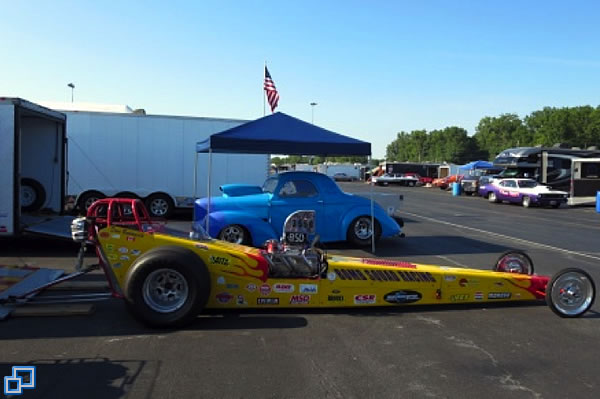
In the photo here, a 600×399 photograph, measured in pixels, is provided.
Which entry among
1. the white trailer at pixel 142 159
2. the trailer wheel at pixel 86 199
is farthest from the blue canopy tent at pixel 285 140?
the trailer wheel at pixel 86 199

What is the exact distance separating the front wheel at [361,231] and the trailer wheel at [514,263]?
405cm

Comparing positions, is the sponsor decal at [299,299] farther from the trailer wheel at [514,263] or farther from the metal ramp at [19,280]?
the metal ramp at [19,280]

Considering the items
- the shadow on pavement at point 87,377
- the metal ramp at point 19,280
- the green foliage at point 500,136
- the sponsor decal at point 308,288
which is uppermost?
the green foliage at point 500,136

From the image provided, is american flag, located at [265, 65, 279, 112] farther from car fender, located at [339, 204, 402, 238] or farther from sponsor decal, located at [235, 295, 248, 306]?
sponsor decal, located at [235, 295, 248, 306]

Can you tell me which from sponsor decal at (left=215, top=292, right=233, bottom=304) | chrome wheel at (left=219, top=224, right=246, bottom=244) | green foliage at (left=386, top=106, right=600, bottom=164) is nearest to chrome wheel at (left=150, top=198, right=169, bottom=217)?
chrome wheel at (left=219, top=224, right=246, bottom=244)

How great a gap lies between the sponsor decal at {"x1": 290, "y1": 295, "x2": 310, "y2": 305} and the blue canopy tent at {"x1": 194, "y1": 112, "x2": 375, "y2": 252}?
12.5ft

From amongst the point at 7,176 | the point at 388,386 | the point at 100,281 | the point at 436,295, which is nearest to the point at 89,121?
the point at 7,176

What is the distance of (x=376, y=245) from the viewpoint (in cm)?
1070

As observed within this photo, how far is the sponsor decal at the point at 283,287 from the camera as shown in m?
5.41

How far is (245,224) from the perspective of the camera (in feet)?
30.8

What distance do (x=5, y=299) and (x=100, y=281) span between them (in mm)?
1466

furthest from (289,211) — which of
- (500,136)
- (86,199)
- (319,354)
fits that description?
(500,136)

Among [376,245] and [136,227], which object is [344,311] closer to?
[136,227]

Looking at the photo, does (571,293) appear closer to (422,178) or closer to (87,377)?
(87,377)
